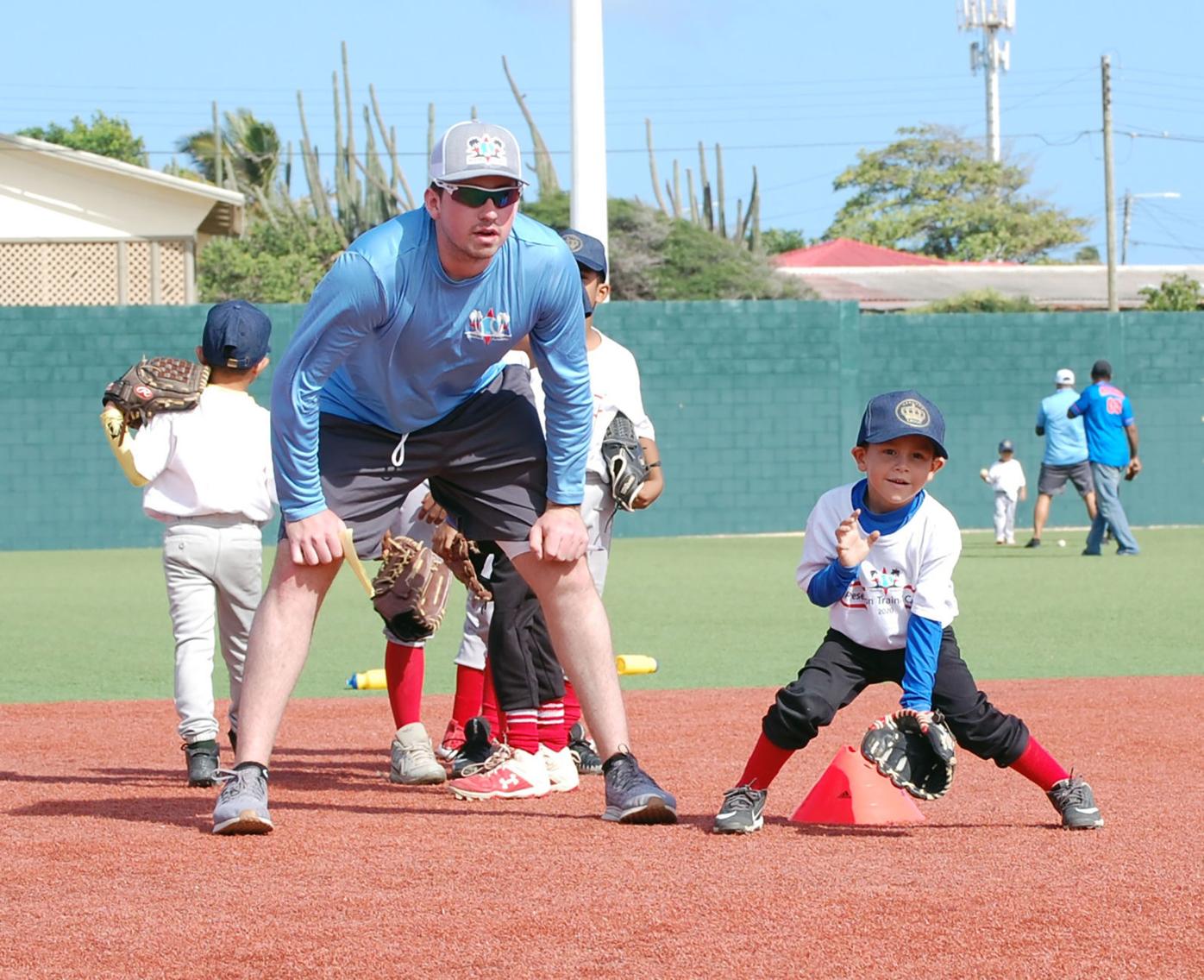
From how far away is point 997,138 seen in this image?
95.4 meters

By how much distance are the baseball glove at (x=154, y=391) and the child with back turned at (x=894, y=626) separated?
8.17ft

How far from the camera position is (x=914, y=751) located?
5.34 meters

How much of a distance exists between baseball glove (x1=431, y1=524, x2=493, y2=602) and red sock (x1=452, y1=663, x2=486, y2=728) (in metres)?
0.90

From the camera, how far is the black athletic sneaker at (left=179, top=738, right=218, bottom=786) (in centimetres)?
662

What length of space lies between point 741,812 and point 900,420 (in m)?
1.19

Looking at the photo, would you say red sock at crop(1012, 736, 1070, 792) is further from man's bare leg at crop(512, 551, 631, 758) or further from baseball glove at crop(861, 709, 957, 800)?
man's bare leg at crop(512, 551, 631, 758)

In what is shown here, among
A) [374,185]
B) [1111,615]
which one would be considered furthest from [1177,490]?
[374,185]

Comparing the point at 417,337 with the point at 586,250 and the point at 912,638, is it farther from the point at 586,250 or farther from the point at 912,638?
the point at 912,638

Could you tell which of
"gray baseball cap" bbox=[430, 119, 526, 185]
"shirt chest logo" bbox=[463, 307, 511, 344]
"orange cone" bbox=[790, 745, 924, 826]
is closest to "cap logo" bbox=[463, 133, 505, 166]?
"gray baseball cap" bbox=[430, 119, 526, 185]

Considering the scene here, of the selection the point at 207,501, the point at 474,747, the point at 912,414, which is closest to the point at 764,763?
the point at 912,414

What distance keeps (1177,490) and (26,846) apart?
22.3m

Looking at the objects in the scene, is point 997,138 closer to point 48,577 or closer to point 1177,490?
point 1177,490

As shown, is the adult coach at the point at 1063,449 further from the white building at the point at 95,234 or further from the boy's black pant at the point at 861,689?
the white building at the point at 95,234

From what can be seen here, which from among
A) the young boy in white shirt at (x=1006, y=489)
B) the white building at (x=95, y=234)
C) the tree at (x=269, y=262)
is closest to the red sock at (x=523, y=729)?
the young boy in white shirt at (x=1006, y=489)
